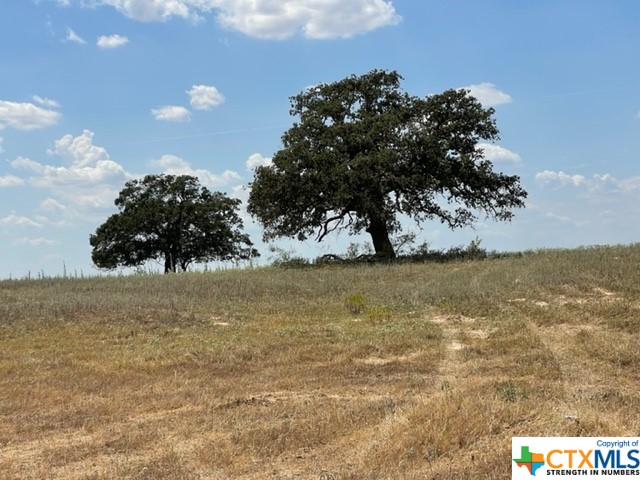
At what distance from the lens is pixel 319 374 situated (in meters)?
9.89

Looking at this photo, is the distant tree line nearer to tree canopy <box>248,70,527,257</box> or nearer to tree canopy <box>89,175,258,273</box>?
tree canopy <box>248,70,527,257</box>

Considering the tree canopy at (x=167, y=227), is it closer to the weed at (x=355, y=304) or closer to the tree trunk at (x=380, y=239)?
the tree trunk at (x=380, y=239)

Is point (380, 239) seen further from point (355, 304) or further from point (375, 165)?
point (355, 304)

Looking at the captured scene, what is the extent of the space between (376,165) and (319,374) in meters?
16.3

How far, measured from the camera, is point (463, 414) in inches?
243

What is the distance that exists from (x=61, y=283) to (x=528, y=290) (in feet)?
53.5

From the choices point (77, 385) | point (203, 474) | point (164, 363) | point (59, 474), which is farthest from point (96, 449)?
point (164, 363)

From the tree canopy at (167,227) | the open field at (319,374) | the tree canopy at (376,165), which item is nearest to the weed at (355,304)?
the open field at (319,374)

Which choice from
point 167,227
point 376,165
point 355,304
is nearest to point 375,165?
point 376,165

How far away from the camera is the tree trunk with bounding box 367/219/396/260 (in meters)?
28.7

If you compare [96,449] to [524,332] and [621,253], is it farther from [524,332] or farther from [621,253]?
[621,253]

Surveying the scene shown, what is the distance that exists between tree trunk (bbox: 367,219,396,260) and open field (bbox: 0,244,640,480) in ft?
26.5

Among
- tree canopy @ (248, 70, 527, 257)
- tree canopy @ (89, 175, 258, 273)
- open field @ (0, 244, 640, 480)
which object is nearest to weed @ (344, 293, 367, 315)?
open field @ (0, 244, 640, 480)

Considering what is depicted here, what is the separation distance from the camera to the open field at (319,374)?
5.91m
